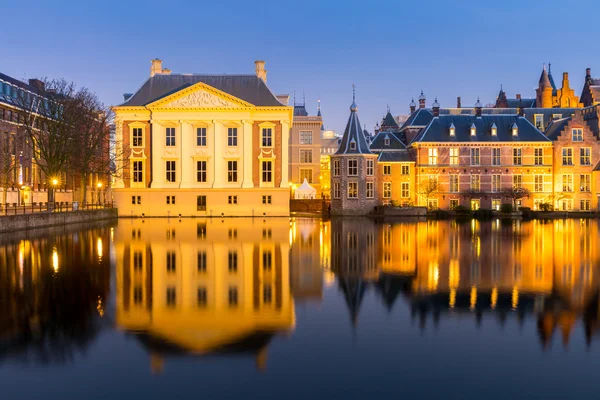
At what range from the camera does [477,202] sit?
234 feet

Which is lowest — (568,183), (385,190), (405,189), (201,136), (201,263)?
(201,263)

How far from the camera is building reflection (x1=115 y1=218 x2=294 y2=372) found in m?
10.8

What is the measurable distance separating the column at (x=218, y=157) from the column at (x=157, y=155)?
230 inches

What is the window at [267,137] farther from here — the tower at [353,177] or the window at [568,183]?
the window at [568,183]

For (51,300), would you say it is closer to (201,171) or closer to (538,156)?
(201,171)

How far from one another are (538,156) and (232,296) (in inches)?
2558

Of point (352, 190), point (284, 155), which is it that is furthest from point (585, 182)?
point (284, 155)

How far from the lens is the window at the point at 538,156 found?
7088 centimetres

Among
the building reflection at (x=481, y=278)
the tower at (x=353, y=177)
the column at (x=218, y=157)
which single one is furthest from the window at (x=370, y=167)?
the building reflection at (x=481, y=278)

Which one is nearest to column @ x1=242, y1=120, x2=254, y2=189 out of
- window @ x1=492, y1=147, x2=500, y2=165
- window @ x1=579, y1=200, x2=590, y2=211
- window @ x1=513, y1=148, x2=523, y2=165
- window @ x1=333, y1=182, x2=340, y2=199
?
window @ x1=333, y1=182, x2=340, y2=199

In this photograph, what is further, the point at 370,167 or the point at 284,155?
the point at 370,167

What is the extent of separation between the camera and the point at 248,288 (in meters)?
16.3

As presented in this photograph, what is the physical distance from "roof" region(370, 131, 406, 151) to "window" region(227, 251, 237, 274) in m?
51.1

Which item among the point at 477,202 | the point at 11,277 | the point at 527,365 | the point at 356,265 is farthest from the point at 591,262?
the point at 477,202
